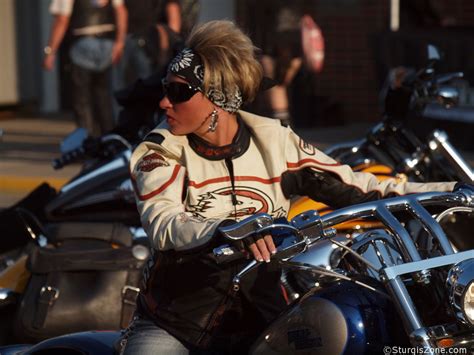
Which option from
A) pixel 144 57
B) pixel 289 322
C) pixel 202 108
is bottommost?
pixel 144 57

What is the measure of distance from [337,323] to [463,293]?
0.97 ft

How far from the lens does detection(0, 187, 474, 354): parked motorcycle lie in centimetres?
265

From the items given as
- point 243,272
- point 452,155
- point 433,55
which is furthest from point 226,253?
point 433,55

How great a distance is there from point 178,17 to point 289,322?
25.2 ft

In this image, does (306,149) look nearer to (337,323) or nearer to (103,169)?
(337,323)

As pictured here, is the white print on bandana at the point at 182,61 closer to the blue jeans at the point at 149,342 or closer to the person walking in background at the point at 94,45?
the blue jeans at the point at 149,342

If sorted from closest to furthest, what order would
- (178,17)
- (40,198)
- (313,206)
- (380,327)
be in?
1. (380,327)
2. (313,206)
3. (40,198)
4. (178,17)

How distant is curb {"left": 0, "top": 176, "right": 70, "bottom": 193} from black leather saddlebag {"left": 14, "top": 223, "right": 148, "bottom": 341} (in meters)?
5.02

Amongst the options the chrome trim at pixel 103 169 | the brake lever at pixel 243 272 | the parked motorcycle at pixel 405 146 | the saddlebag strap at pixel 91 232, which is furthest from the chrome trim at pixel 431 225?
the chrome trim at pixel 103 169

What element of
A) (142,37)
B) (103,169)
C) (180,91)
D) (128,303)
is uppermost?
(180,91)

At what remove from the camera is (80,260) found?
201 inches

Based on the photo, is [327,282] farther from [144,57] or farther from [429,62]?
[144,57]

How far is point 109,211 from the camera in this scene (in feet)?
18.8

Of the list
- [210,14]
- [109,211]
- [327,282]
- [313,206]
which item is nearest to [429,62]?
[313,206]
